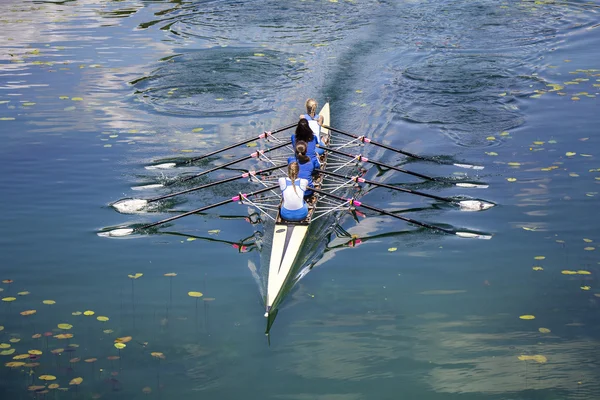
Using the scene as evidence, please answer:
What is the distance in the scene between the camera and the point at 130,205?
16.3 meters

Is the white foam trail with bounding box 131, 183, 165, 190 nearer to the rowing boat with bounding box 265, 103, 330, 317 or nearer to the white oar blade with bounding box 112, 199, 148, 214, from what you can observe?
the white oar blade with bounding box 112, 199, 148, 214

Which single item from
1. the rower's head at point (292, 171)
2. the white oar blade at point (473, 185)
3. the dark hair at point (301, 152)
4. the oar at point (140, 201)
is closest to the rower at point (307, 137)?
the dark hair at point (301, 152)

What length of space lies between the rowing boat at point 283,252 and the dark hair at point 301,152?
94 cm

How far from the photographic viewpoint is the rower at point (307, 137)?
16.1 m

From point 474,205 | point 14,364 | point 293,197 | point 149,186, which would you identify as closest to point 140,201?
point 149,186

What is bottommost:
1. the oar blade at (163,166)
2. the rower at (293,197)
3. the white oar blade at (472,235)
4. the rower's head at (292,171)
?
the white oar blade at (472,235)

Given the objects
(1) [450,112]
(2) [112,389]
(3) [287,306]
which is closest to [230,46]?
(1) [450,112]

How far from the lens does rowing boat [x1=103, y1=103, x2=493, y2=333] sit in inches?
520

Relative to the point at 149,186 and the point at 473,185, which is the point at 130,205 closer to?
the point at 149,186

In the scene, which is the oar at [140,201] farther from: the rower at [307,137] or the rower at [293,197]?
the rower at [293,197]

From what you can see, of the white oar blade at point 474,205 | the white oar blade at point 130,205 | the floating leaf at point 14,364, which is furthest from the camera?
the white oar blade at point 130,205

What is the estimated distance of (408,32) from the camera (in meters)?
29.9

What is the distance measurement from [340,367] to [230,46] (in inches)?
786

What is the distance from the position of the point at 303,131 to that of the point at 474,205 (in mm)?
3927
